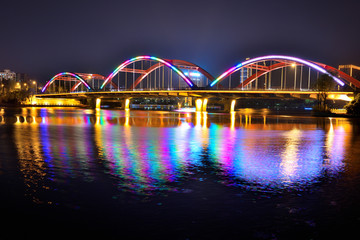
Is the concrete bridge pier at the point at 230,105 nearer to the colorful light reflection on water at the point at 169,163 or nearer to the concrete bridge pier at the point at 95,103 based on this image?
the concrete bridge pier at the point at 95,103

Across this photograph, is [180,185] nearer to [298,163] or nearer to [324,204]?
[324,204]

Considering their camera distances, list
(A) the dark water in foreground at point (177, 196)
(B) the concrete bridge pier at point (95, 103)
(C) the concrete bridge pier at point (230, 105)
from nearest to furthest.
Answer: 1. (A) the dark water in foreground at point (177, 196)
2. (C) the concrete bridge pier at point (230, 105)
3. (B) the concrete bridge pier at point (95, 103)

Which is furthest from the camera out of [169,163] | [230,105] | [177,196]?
[230,105]

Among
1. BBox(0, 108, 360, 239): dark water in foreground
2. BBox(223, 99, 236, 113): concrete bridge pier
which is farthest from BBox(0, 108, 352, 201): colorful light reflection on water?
BBox(223, 99, 236, 113): concrete bridge pier

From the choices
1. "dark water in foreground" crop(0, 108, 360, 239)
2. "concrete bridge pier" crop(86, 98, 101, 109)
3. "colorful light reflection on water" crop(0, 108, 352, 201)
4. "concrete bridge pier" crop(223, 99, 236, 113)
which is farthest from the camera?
"concrete bridge pier" crop(86, 98, 101, 109)

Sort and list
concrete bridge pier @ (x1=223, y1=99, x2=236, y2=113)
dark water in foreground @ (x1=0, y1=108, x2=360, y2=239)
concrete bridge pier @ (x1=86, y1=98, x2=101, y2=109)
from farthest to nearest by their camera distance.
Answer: concrete bridge pier @ (x1=86, y1=98, x2=101, y2=109)
concrete bridge pier @ (x1=223, y1=99, x2=236, y2=113)
dark water in foreground @ (x1=0, y1=108, x2=360, y2=239)

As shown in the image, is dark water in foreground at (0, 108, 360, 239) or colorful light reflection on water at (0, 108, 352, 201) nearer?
dark water in foreground at (0, 108, 360, 239)

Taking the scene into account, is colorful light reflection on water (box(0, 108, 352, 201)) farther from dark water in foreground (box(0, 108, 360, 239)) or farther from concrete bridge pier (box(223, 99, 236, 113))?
concrete bridge pier (box(223, 99, 236, 113))

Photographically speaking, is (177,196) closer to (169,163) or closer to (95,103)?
(169,163)

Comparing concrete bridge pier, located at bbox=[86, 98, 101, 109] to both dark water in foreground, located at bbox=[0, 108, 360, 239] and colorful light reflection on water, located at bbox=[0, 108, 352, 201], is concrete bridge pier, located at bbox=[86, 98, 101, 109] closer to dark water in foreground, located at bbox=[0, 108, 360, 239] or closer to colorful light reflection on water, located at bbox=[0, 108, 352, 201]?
colorful light reflection on water, located at bbox=[0, 108, 352, 201]

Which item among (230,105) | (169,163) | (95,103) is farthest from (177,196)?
(95,103)

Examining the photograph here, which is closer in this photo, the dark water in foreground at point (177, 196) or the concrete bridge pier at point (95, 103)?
the dark water in foreground at point (177, 196)

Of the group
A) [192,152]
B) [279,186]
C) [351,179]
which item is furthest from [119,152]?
[351,179]

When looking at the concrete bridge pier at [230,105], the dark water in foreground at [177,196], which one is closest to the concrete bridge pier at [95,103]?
the concrete bridge pier at [230,105]
